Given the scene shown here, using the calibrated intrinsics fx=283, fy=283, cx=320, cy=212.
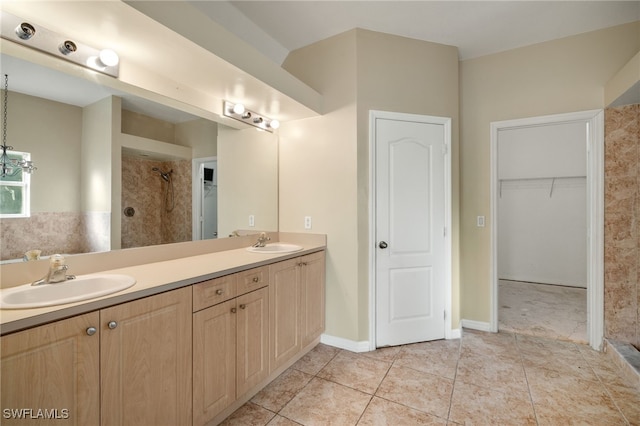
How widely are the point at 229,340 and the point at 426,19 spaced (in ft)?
9.09

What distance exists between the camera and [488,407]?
Result: 1743 millimetres

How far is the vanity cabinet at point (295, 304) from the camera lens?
6.42ft

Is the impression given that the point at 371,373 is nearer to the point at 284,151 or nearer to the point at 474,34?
the point at 284,151

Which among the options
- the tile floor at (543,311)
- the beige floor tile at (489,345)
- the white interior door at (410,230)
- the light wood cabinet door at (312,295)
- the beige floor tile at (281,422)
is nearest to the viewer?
the beige floor tile at (281,422)

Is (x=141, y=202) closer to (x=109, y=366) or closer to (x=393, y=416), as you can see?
(x=109, y=366)

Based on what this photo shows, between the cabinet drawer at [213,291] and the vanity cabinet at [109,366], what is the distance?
5 cm

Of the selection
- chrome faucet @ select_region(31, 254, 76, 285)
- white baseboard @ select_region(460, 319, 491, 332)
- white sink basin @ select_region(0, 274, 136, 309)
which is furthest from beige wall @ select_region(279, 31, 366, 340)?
chrome faucet @ select_region(31, 254, 76, 285)

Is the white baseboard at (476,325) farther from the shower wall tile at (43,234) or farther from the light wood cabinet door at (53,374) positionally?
the shower wall tile at (43,234)

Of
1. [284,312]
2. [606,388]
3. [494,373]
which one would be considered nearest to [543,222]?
[606,388]

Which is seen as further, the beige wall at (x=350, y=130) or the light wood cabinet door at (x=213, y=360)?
the beige wall at (x=350, y=130)

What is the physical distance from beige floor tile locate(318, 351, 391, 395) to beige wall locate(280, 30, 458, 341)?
0.19 m

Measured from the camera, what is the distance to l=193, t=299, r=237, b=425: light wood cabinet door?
142 cm

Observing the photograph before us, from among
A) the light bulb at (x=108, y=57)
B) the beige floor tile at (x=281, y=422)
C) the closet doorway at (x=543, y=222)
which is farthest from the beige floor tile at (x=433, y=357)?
the light bulb at (x=108, y=57)

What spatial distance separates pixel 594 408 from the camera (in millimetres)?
1726
